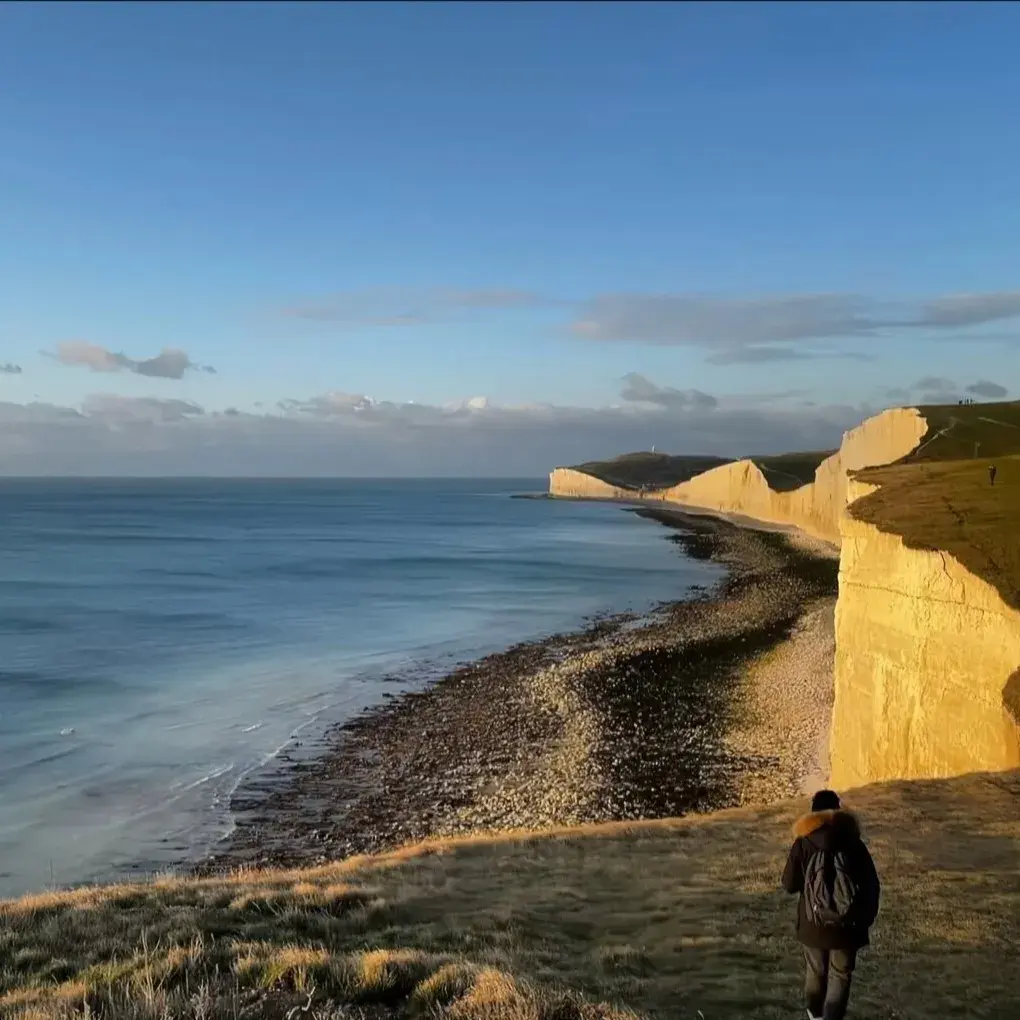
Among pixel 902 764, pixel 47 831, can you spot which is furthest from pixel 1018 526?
pixel 47 831

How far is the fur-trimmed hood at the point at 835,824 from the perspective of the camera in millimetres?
5660

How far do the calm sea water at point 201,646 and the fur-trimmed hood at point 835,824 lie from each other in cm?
1411

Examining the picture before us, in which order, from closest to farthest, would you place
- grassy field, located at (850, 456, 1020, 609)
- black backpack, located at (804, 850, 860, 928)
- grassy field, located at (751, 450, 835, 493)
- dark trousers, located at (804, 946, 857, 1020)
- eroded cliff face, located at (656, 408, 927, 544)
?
black backpack, located at (804, 850, 860, 928), dark trousers, located at (804, 946, 857, 1020), grassy field, located at (850, 456, 1020, 609), eroded cliff face, located at (656, 408, 927, 544), grassy field, located at (751, 450, 835, 493)

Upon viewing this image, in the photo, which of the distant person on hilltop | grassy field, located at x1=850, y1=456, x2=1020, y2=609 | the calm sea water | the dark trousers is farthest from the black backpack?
the calm sea water

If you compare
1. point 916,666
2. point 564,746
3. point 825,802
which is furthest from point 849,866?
point 564,746

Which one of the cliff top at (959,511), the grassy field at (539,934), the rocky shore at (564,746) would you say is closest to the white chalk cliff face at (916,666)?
the cliff top at (959,511)

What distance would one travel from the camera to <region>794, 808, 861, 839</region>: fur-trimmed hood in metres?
5.66

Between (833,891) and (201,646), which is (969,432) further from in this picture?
(833,891)

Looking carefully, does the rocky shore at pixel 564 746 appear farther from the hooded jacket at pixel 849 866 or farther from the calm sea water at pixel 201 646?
the hooded jacket at pixel 849 866

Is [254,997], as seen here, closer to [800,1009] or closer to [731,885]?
[800,1009]

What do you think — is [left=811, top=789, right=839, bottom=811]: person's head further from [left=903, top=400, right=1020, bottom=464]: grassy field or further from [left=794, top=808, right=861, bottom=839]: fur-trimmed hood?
[left=903, top=400, right=1020, bottom=464]: grassy field

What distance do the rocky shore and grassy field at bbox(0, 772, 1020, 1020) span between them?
6.34m

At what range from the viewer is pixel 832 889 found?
5609 mm

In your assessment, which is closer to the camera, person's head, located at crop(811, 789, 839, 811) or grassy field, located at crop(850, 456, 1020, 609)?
person's head, located at crop(811, 789, 839, 811)
